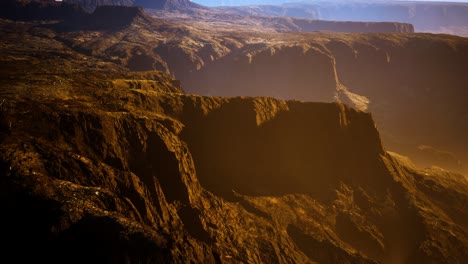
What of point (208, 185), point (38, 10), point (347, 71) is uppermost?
point (347, 71)

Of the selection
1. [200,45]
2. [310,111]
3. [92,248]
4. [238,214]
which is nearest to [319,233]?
[238,214]

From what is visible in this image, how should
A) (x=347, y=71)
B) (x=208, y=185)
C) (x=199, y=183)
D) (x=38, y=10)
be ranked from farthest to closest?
(x=38, y=10) < (x=347, y=71) < (x=208, y=185) < (x=199, y=183)

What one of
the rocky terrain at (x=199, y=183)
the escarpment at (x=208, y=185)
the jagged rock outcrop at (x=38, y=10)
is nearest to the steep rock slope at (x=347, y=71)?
the jagged rock outcrop at (x=38, y=10)

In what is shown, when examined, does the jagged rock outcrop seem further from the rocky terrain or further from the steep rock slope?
the rocky terrain

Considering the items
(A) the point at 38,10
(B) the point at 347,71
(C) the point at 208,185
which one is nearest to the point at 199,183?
(C) the point at 208,185

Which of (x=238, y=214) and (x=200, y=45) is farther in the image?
(x=200, y=45)

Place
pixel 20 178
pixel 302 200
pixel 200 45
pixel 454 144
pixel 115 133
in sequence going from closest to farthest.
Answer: pixel 20 178
pixel 115 133
pixel 302 200
pixel 454 144
pixel 200 45

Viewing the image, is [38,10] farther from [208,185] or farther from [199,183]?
[199,183]

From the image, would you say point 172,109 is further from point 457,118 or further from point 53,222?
point 457,118

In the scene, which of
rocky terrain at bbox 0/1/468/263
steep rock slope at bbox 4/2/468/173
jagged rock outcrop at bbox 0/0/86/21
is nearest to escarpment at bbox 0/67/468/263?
rocky terrain at bbox 0/1/468/263
